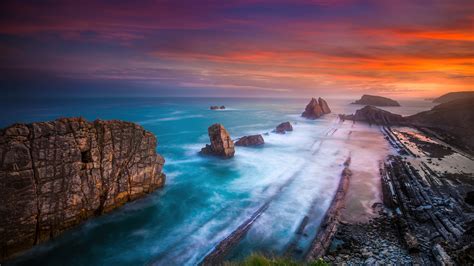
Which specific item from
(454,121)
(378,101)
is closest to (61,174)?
(454,121)

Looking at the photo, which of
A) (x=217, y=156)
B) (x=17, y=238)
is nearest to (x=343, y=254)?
(x=17, y=238)

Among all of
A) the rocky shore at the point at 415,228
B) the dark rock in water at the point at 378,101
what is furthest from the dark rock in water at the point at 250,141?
the dark rock in water at the point at 378,101

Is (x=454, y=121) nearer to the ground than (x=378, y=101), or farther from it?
nearer to the ground

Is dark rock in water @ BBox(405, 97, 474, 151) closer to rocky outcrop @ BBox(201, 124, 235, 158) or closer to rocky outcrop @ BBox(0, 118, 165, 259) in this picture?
rocky outcrop @ BBox(201, 124, 235, 158)

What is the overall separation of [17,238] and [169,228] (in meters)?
8.77

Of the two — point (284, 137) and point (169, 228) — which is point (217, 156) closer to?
point (169, 228)

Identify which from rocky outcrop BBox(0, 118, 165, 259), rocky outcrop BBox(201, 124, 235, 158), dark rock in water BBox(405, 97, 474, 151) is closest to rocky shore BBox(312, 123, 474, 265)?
rocky outcrop BBox(0, 118, 165, 259)

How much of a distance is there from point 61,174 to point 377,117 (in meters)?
84.6

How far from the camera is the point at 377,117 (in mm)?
78062

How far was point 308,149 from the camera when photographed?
4350 centimetres

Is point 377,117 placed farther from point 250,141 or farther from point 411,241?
point 411,241

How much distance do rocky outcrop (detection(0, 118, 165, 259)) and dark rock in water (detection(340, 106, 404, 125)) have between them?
7576 centimetres

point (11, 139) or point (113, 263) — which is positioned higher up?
point (11, 139)

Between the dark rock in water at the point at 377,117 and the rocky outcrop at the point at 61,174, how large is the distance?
249 feet
